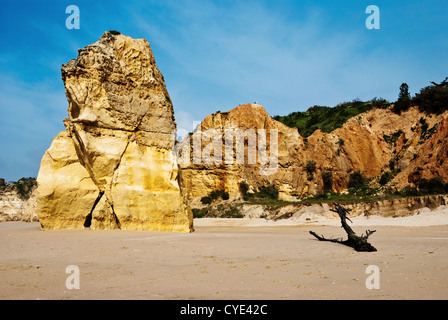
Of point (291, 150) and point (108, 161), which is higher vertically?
point (291, 150)

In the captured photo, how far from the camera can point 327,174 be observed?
110 feet

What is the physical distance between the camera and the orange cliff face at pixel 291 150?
33.8 m

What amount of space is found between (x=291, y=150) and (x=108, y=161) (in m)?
26.6

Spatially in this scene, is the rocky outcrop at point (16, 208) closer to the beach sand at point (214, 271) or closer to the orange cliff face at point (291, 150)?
the orange cliff face at point (291, 150)

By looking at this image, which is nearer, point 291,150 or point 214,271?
point 214,271

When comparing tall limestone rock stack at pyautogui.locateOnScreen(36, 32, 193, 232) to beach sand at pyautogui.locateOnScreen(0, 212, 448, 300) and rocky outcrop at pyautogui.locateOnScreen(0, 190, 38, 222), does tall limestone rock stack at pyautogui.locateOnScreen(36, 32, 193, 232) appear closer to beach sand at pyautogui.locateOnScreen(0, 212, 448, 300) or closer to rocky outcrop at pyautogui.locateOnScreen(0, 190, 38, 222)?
beach sand at pyautogui.locateOnScreen(0, 212, 448, 300)

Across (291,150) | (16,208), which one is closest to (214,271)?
(16,208)

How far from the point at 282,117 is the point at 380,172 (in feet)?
85.6

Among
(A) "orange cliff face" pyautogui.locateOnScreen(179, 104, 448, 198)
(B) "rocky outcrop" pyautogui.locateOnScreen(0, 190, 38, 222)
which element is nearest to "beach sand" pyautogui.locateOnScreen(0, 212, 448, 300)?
(B) "rocky outcrop" pyautogui.locateOnScreen(0, 190, 38, 222)

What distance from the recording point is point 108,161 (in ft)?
41.7

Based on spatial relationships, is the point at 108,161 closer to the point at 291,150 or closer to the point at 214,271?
the point at 214,271

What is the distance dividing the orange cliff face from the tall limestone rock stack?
19.6m
